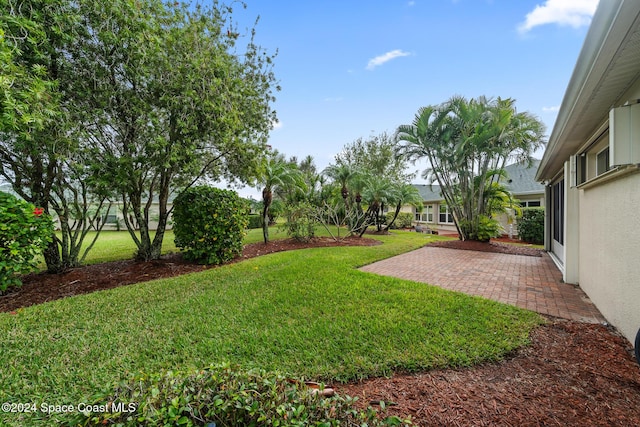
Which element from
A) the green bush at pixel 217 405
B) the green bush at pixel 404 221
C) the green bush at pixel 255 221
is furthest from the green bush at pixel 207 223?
the green bush at pixel 404 221

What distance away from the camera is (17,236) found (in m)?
4.33

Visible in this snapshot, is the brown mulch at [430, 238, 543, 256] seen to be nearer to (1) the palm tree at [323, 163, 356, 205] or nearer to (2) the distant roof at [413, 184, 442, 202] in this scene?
(1) the palm tree at [323, 163, 356, 205]

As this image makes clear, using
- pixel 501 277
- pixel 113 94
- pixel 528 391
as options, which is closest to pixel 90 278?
pixel 113 94

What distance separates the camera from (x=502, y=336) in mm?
3043

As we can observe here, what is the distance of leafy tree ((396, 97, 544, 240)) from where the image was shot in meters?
9.58

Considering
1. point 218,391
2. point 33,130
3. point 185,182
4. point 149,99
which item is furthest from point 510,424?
point 185,182

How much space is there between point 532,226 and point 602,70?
13195 mm

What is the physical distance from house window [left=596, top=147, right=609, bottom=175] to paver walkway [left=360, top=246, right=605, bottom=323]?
2.21 m

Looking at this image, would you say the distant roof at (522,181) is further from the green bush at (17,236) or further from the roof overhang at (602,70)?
the green bush at (17,236)

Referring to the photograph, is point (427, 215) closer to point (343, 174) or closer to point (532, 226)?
point (532, 226)

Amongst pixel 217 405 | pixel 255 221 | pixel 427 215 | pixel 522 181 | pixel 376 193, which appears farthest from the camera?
pixel 427 215

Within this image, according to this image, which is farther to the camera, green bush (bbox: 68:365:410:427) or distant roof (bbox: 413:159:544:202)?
distant roof (bbox: 413:159:544:202)

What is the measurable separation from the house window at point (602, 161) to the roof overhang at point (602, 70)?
375 millimetres

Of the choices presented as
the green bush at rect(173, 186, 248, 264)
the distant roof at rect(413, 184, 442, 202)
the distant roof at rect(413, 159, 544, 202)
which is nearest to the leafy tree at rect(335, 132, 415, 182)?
the distant roof at rect(413, 184, 442, 202)
